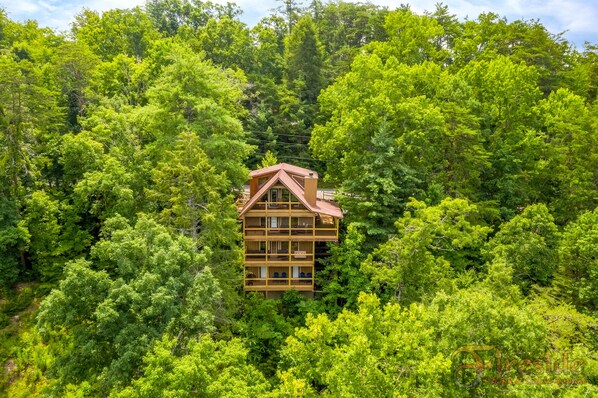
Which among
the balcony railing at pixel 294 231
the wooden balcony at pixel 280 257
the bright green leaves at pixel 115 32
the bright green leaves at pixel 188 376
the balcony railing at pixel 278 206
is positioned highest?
the bright green leaves at pixel 115 32

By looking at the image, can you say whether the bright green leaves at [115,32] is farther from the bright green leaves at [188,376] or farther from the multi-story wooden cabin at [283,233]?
the bright green leaves at [188,376]

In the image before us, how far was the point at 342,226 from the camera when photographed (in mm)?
32750

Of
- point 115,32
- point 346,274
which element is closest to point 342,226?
point 346,274

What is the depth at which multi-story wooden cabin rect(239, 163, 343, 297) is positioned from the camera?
29.5 metres

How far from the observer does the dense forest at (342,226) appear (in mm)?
16406

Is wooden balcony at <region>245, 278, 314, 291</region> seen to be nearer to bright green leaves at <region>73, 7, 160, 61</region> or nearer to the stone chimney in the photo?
the stone chimney

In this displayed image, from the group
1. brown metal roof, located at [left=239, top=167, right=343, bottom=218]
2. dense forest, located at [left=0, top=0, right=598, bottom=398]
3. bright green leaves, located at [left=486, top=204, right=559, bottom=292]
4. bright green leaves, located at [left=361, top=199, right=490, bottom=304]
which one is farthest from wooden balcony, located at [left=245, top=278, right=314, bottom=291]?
bright green leaves, located at [left=486, top=204, right=559, bottom=292]

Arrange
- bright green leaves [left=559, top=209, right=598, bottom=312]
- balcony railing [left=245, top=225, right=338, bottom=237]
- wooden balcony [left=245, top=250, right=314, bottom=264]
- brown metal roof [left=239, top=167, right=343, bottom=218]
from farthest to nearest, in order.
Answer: wooden balcony [left=245, top=250, right=314, bottom=264] < balcony railing [left=245, top=225, right=338, bottom=237] < brown metal roof [left=239, top=167, right=343, bottom=218] < bright green leaves [left=559, top=209, right=598, bottom=312]

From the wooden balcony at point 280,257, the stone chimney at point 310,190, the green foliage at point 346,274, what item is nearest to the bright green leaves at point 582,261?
the green foliage at point 346,274

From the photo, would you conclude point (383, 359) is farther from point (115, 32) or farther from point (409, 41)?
point (115, 32)

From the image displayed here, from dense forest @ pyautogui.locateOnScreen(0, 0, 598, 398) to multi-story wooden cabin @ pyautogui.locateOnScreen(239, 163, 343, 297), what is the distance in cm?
123

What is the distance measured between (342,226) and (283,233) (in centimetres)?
521

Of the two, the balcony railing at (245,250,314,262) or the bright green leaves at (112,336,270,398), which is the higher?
the balcony railing at (245,250,314,262)

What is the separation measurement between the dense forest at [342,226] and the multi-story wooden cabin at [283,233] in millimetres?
1234
